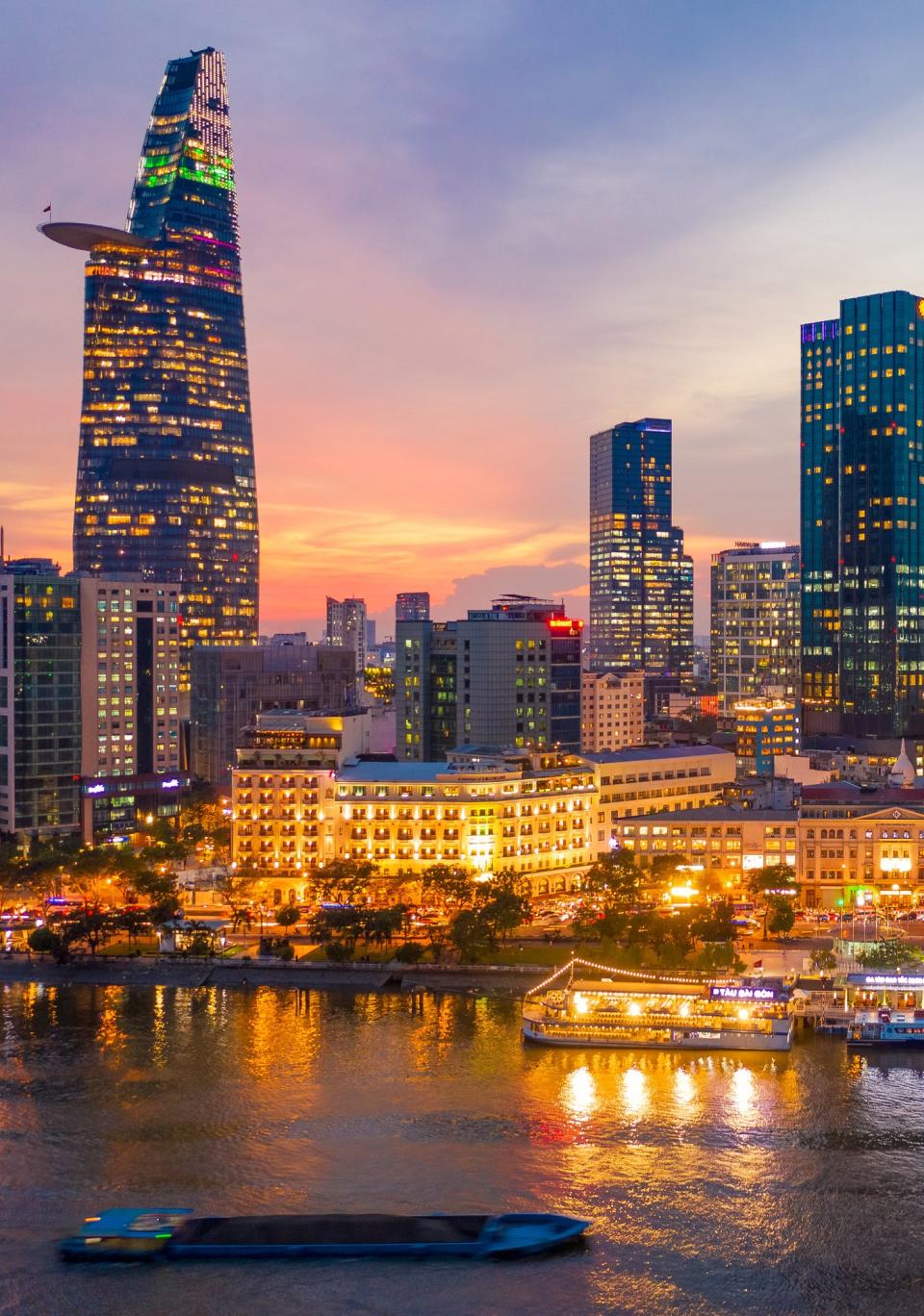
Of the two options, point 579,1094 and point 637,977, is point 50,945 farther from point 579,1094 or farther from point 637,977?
point 579,1094

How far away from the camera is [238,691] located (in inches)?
4966

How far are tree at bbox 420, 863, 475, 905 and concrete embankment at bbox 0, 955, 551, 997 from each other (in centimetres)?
827

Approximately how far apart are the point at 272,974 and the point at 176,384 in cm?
12017

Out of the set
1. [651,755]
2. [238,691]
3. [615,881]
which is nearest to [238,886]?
[615,881]

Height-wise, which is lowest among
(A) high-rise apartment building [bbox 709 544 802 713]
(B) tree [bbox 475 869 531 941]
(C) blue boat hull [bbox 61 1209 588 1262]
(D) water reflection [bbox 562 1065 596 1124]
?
(C) blue boat hull [bbox 61 1209 588 1262]

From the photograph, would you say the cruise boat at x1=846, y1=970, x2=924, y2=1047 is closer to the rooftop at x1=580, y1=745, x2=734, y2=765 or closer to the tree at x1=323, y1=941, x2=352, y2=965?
the tree at x1=323, y1=941, x2=352, y2=965

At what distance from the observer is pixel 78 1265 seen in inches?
1422

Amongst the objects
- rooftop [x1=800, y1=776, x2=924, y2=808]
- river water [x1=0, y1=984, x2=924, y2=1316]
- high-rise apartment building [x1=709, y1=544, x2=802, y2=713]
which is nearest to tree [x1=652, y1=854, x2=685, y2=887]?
rooftop [x1=800, y1=776, x2=924, y2=808]

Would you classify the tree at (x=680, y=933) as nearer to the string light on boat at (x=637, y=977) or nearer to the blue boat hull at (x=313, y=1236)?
the string light on boat at (x=637, y=977)

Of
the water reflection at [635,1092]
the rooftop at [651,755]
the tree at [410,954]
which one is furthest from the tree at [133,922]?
the rooftop at [651,755]

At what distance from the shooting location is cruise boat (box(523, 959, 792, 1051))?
54.2 metres

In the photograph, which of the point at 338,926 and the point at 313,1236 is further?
the point at 338,926

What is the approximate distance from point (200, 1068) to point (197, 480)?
130m

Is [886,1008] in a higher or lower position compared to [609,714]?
lower
